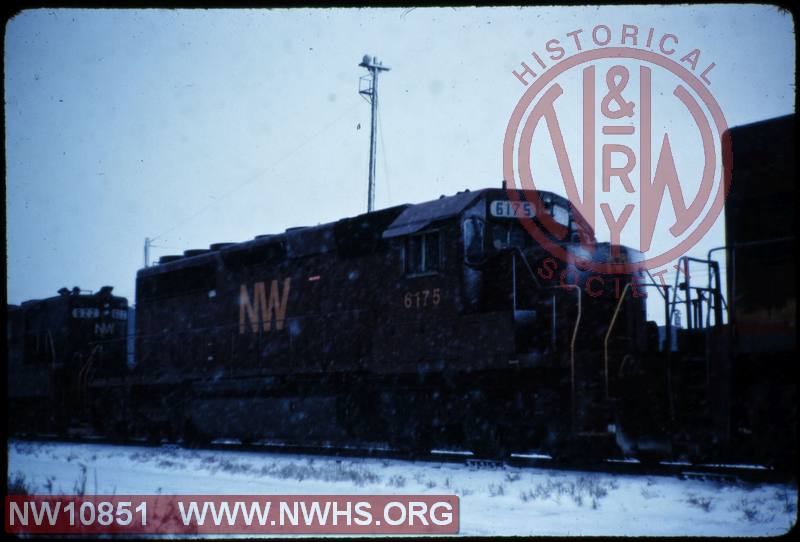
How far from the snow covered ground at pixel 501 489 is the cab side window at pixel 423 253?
2.42 m

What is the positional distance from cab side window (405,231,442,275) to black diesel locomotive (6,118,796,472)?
0.09 feet

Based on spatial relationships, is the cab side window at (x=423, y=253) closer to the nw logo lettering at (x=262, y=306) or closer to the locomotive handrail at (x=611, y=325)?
the locomotive handrail at (x=611, y=325)

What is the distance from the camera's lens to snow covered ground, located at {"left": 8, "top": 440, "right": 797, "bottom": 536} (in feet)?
17.5

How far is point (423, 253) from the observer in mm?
10344

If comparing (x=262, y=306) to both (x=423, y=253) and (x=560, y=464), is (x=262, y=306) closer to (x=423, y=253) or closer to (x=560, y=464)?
(x=423, y=253)

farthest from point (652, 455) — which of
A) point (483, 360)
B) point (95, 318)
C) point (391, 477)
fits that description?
point (95, 318)

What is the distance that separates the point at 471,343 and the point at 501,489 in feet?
8.94

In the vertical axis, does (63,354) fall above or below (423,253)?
below

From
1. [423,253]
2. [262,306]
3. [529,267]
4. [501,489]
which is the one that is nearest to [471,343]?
[529,267]

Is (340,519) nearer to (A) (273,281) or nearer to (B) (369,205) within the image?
(A) (273,281)

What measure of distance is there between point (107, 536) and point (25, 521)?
501 mm

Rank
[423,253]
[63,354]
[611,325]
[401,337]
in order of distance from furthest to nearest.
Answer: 1. [63,354]
2. [401,337]
3. [423,253]
4. [611,325]

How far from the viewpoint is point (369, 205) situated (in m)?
18.7

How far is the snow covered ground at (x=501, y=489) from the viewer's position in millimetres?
5332
